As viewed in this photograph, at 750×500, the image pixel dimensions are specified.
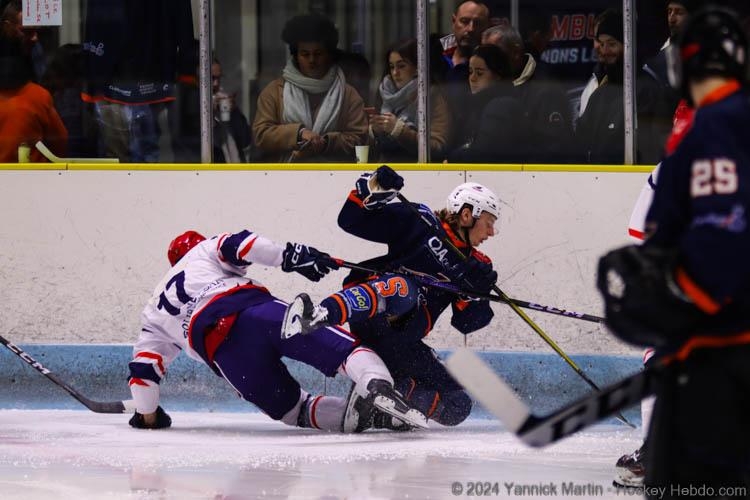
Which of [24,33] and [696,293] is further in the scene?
[24,33]

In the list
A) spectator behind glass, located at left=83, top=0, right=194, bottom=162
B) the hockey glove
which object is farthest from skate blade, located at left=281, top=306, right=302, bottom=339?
spectator behind glass, located at left=83, top=0, right=194, bottom=162

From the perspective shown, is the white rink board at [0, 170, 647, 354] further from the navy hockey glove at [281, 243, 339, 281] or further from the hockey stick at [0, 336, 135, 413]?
the navy hockey glove at [281, 243, 339, 281]

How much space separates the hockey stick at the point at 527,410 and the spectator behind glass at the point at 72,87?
3.96 meters

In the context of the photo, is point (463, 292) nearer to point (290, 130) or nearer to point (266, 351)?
point (266, 351)

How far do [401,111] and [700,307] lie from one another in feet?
12.2

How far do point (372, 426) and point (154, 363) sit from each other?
81 cm

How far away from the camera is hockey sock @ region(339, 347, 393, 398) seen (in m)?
4.82

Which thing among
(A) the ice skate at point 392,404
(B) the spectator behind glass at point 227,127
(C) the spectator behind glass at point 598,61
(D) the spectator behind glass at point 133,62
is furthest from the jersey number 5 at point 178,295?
(C) the spectator behind glass at point 598,61

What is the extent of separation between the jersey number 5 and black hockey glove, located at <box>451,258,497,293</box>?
0.96 m

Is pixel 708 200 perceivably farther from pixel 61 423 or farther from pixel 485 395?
pixel 61 423

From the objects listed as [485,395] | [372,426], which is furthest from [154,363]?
[485,395]

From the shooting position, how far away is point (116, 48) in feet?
19.7

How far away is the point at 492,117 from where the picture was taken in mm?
5789

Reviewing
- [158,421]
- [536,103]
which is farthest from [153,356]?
[536,103]
